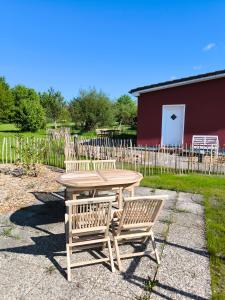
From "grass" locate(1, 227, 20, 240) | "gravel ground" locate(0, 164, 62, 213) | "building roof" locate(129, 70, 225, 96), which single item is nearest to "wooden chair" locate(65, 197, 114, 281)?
"grass" locate(1, 227, 20, 240)

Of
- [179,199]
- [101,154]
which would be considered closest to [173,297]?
[179,199]

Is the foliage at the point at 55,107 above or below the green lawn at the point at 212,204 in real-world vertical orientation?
above

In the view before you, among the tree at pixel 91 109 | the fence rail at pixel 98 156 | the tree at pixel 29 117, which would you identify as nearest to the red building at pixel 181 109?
the fence rail at pixel 98 156

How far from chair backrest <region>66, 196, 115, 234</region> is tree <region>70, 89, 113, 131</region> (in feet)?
80.8

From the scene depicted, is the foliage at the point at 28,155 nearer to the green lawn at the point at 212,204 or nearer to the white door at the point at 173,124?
the green lawn at the point at 212,204

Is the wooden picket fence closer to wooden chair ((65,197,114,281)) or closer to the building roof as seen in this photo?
the building roof

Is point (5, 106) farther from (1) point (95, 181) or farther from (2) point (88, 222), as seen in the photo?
(2) point (88, 222)

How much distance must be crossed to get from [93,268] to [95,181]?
4.49 ft

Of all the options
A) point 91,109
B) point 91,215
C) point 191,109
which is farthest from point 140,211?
point 91,109

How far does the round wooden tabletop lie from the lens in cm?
392

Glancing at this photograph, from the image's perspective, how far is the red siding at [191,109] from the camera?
12531 millimetres

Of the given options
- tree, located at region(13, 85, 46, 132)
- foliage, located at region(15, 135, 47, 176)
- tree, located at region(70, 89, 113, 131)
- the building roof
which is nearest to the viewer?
foliage, located at region(15, 135, 47, 176)

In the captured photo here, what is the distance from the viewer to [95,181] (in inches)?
159

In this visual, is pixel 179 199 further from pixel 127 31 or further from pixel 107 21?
pixel 127 31
